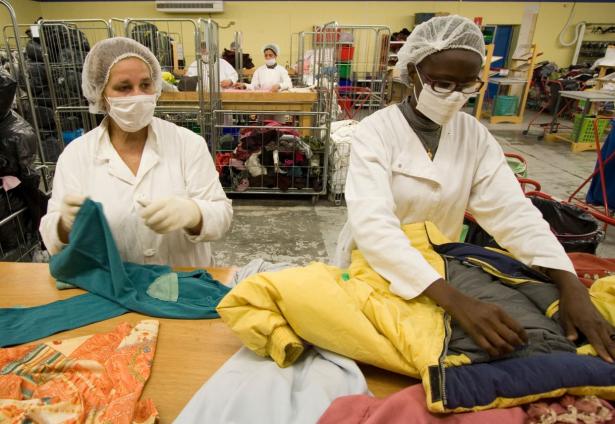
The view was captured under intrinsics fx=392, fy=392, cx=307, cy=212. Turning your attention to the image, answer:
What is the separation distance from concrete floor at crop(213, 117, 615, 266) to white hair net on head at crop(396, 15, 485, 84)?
2178 millimetres

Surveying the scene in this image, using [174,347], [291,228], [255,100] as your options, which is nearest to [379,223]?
[174,347]

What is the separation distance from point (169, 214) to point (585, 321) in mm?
1137

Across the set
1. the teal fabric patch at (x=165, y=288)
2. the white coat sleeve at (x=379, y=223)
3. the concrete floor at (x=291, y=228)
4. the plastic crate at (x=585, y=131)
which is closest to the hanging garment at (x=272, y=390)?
the white coat sleeve at (x=379, y=223)

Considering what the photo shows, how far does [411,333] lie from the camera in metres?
0.85

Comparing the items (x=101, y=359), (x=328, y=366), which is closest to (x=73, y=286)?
(x=101, y=359)

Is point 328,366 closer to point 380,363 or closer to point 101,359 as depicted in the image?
point 380,363

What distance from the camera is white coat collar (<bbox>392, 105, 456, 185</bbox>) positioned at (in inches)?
51.8

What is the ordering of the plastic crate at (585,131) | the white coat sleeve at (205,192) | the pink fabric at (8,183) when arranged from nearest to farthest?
the white coat sleeve at (205,192), the pink fabric at (8,183), the plastic crate at (585,131)

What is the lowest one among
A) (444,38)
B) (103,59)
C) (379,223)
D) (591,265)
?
(591,265)

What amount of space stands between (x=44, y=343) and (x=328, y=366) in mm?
731

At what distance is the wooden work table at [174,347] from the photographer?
886mm

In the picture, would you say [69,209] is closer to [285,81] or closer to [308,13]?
[285,81]

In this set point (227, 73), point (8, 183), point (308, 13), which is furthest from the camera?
point (308, 13)

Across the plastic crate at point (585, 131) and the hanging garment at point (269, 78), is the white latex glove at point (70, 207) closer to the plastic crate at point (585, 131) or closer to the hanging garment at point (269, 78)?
the hanging garment at point (269, 78)
